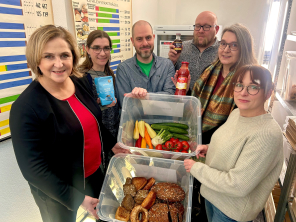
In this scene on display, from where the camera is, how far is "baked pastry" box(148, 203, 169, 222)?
89cm

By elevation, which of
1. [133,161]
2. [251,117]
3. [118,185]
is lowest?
[118,185]

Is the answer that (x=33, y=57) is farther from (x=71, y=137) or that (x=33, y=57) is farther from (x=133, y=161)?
(x=133, y=161)

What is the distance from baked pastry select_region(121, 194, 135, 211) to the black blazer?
222mm

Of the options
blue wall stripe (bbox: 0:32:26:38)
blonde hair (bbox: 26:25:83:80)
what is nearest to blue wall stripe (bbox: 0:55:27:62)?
blue wall stripe (bbox: 0:32:26:38)

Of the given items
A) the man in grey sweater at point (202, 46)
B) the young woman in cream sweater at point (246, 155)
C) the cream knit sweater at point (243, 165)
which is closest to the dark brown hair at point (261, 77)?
the young woman in cream sweater at point (246, 155)

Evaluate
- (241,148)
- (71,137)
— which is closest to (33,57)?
(71,137)

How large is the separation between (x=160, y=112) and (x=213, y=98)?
1.18 ft

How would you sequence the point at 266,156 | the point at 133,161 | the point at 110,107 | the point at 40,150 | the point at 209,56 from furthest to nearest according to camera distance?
the point at 209,56 < the point at 110,107 < the point at 133,161 < the point at 40,150 < the point at 266,156

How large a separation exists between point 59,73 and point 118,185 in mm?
667

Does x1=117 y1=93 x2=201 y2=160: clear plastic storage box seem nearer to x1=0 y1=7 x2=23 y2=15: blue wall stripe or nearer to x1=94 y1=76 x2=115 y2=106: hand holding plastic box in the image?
x1=94 y1=76 x2=115 y2=106: hand holding plastic box

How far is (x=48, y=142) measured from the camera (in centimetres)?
91

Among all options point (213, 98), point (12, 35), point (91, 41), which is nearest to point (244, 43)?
point (213, 98)

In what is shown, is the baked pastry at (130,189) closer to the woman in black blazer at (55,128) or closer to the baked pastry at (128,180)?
the baked pastry at (128,180)

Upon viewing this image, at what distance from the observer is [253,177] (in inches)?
29.8
